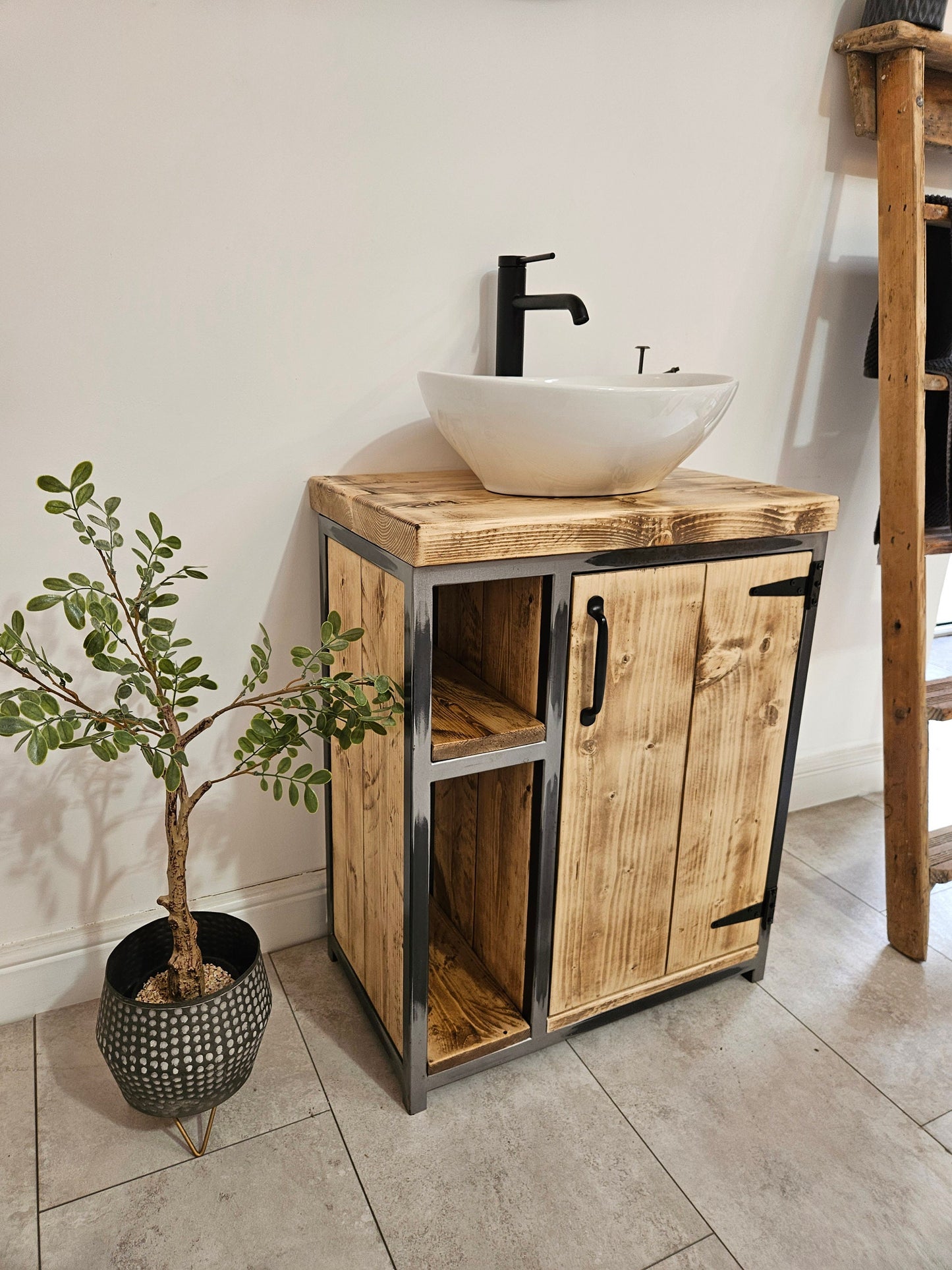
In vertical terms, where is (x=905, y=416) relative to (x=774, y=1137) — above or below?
above

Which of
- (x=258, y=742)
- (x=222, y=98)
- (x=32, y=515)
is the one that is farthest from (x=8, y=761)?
(x=222, y=98)

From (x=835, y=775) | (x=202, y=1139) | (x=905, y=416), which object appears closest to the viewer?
(x=202, y=1139)

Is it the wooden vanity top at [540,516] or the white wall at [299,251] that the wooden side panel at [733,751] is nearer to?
the wooden vanity top at [540,516]

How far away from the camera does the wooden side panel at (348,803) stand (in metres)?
1.38

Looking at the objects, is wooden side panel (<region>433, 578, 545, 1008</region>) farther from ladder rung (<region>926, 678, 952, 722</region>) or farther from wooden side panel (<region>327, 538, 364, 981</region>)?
ladder rung (<region>926, 678, 952, 722</region>)

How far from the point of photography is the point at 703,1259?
3.81ft

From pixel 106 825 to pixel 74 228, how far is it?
3.10 feet

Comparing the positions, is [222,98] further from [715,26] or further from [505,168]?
[715,26]

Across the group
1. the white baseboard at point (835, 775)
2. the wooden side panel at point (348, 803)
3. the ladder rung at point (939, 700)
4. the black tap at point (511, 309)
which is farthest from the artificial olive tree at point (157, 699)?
the white baseboard at point (835, 775)

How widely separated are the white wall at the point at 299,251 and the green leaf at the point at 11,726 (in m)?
0.47

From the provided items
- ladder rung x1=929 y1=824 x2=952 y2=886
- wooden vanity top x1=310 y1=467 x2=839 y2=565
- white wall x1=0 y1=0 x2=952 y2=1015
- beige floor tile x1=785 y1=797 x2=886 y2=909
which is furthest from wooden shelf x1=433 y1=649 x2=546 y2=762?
beige floor tile x1=785 y1=797 x2=886 y2=909

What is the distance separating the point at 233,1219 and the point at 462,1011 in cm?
44

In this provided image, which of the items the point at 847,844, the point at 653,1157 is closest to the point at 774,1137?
the point at 653,1157

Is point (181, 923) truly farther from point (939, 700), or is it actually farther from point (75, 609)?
point (939, 700)
